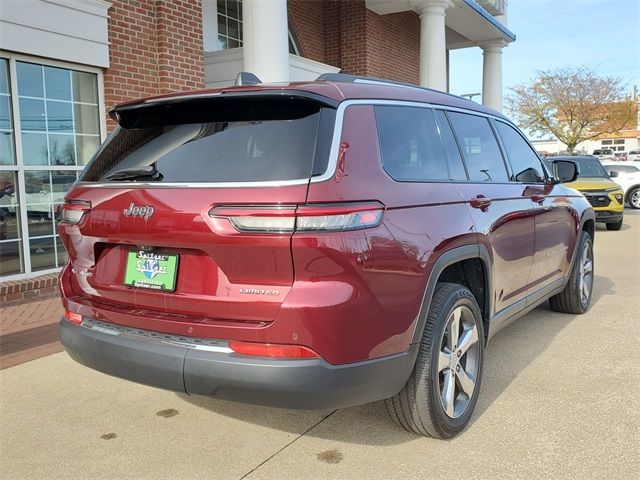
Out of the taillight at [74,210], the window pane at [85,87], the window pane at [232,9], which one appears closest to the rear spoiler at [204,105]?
the taillight at [74,210]

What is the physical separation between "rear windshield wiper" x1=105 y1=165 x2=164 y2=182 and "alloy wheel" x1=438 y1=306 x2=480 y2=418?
1.63 m

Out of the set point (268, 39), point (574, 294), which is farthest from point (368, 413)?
point (268, 39)

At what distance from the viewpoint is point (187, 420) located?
352 cm

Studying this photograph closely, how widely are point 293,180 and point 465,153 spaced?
162 centimetres

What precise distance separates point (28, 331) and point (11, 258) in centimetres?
128

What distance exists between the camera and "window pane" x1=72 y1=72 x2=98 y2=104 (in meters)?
6.77

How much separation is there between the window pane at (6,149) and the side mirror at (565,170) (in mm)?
5334

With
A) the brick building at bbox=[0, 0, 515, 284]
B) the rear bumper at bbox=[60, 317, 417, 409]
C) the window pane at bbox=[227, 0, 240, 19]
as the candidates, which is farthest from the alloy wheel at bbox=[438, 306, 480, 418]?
the window pane at bbox=[227, 0, 240, 19]

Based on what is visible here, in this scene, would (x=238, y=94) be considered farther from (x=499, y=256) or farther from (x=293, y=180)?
(x=499, y=256)

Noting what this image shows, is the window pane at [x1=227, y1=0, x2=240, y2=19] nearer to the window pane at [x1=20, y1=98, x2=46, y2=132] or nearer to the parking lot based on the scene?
the window pane at [x1=20, y1=98, x2=46, y2=132]

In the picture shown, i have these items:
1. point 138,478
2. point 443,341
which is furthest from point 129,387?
point 443,341

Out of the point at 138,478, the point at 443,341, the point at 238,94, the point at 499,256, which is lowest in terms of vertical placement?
the point at 138,478

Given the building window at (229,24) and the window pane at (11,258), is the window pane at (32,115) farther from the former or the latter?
the building window at (229,24)

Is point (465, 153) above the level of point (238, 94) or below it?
below
